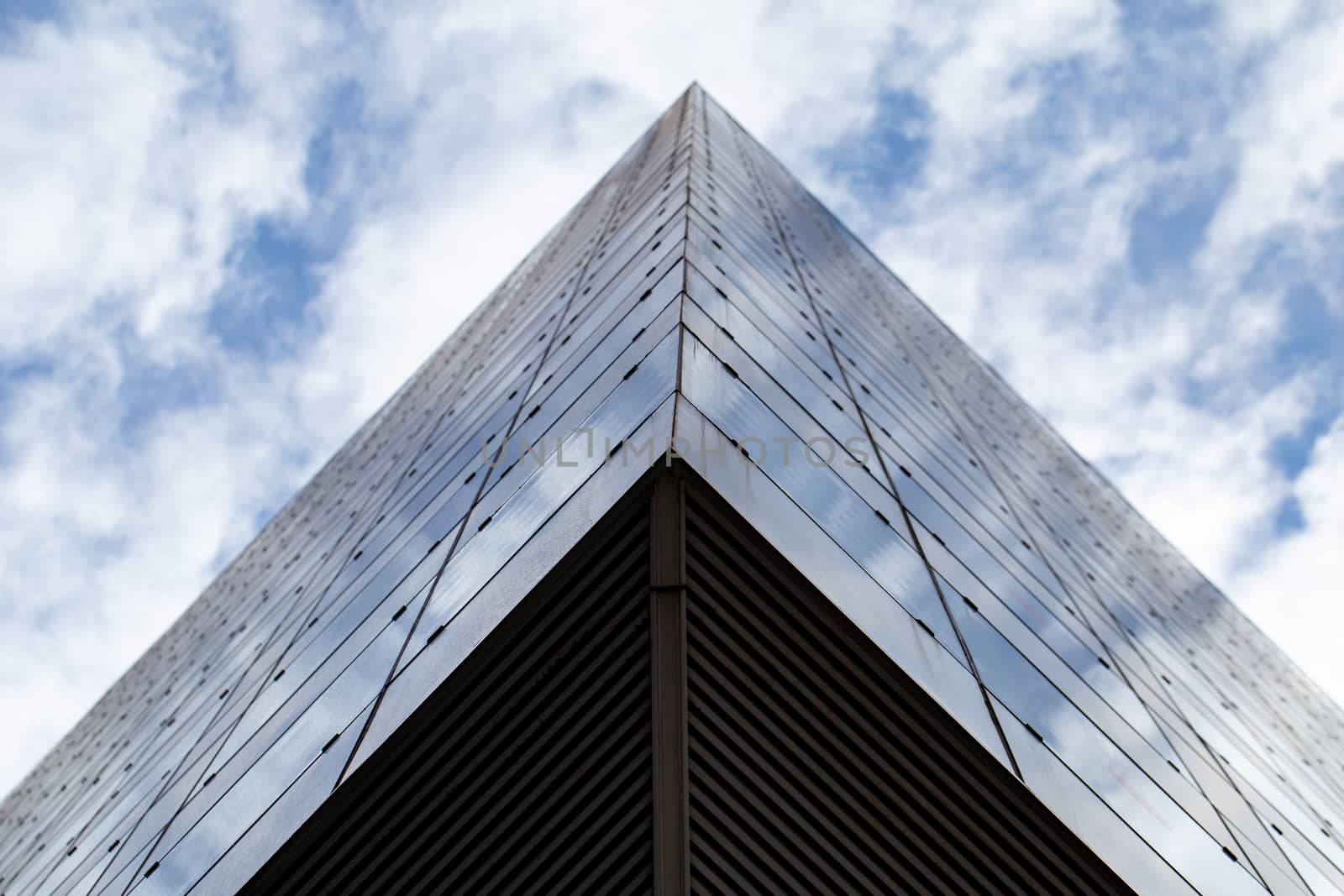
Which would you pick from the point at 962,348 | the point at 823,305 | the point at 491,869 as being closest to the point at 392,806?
the point at 491,869

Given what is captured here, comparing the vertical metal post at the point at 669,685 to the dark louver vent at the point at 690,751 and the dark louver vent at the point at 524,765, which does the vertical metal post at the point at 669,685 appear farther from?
the dark louver vent at the point at 524,765

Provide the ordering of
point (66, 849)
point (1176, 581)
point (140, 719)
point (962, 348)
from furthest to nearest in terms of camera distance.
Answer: point (962, 348) → point (1176, 581) → point (140, 719) → point (66, 849)

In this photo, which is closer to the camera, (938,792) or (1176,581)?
(938,792)

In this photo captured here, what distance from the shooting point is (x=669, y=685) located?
23.6 feet

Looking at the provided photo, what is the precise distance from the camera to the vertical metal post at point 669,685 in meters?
6.86

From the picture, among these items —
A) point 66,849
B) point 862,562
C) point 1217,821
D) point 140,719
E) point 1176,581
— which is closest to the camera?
point 862,562

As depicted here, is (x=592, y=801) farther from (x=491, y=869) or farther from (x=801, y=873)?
(x=801, y=873)

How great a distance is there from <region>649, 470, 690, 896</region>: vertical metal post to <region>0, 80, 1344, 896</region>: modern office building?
20 mm

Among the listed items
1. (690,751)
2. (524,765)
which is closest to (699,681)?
(690,751)

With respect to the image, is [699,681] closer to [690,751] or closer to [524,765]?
[690,751]

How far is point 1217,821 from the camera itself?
35.0ft

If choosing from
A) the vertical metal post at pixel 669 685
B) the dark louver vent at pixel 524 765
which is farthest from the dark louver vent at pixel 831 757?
the dark louver vent at pixel 524 765

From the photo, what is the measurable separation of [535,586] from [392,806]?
182cm

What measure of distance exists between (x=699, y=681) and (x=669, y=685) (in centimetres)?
20
